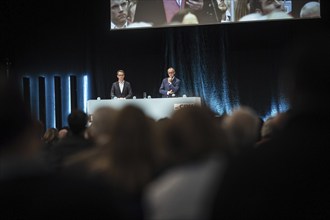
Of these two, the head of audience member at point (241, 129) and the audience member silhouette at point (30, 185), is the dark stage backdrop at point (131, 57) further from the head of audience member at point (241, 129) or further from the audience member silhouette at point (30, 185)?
the audience member silhouette at point (30, 185)

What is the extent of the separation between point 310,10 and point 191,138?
8.00 meters

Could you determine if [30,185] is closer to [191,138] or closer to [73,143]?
[191,138]

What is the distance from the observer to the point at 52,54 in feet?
34.4

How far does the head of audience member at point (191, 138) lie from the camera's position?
Answer: 1.50 m

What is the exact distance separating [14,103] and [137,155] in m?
0.41

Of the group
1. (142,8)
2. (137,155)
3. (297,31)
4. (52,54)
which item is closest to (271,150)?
(137,155)

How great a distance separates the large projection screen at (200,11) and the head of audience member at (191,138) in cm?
773

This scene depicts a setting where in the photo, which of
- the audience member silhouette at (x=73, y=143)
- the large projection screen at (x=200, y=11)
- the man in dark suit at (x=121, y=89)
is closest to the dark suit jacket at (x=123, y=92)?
the man in dark suit at (x=121, y=89)

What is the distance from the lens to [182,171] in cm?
146

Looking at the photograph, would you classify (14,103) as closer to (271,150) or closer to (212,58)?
(271,150)

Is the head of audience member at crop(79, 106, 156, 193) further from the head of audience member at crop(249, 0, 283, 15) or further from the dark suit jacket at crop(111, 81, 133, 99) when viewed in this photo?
the head of audience member at crop(249, 0, 283, 15)

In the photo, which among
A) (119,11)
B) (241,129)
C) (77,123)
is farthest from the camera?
(119,11)

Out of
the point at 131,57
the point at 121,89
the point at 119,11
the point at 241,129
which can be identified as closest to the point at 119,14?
the point at 119,11

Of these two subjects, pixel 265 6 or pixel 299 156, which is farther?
pixel 265 6
